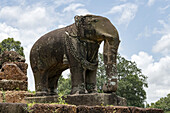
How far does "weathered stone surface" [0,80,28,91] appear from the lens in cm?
849

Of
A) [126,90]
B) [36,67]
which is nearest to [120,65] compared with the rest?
[126,90]

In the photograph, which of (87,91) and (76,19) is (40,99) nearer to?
(87,91)

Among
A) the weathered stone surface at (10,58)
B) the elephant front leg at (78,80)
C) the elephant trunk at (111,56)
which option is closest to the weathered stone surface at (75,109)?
the elephant trunk at (111,56)

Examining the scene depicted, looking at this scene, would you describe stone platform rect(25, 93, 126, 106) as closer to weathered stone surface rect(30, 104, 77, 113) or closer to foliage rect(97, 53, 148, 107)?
weathered stone surface rect(30, 104, 77, 113)

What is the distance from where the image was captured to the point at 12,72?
896 centimetres

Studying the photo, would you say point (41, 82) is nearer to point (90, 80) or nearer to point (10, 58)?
point (90, 80)

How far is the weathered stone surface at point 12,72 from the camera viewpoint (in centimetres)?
887

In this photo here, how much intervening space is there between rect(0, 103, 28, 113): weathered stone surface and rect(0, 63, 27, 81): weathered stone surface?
14.2 feet

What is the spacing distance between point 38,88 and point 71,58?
1654mm

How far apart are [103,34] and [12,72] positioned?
4.13 meters

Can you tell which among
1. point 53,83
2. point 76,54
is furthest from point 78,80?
point 53,83

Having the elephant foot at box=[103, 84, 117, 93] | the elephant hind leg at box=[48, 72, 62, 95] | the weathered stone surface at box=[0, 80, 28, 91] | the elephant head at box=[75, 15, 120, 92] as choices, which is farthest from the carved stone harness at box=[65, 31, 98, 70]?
the weathered stone surface at box=[0, 80, 28, 91]

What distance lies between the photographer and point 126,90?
91.4ft

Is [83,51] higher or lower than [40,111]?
higher
